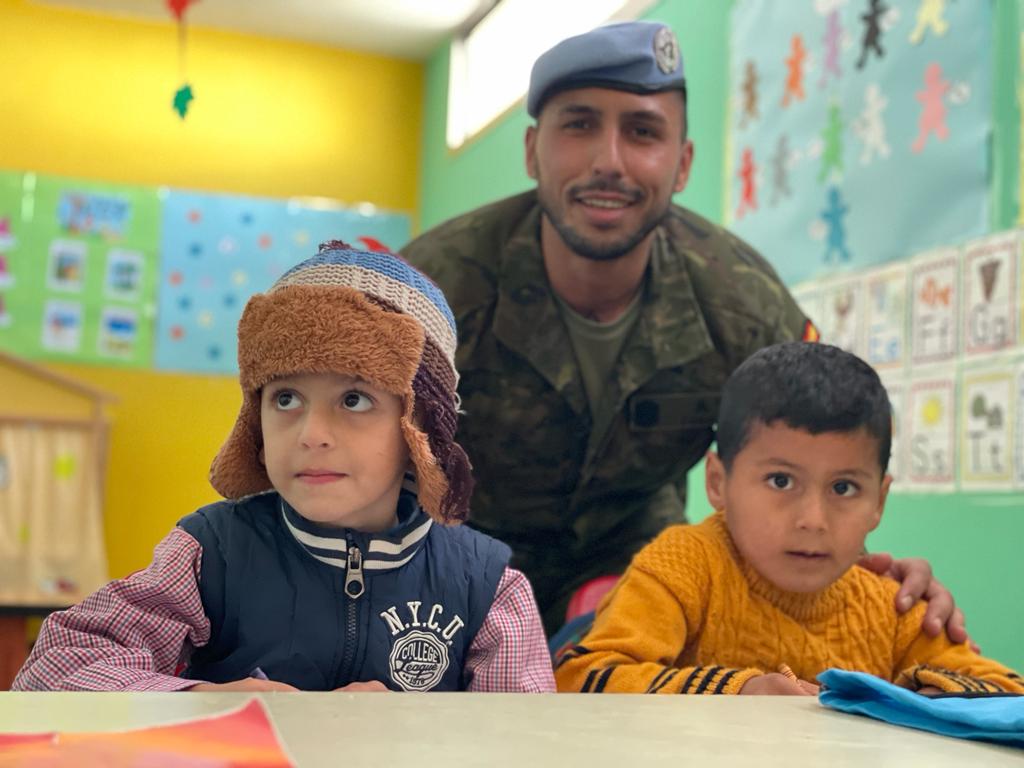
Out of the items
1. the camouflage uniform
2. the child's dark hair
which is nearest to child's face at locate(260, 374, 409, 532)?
the child's dark hair

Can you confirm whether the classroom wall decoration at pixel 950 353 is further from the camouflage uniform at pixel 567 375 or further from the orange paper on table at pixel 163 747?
the orange paper on table at pixel 163 747

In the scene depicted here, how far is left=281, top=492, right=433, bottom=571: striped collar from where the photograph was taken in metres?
1.05

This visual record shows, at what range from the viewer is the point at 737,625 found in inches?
47.9

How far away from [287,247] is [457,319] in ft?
12.8

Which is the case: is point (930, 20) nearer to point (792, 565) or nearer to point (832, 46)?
point (832, 46)

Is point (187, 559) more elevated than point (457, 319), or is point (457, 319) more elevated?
point (457, 319)

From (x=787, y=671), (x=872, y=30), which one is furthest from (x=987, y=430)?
(x=787, y=671)

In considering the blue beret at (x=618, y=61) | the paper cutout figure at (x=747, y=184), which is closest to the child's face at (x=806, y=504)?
the blue beret at (x=618, y=61)

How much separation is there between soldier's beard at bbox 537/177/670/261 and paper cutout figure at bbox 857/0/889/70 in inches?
36.2

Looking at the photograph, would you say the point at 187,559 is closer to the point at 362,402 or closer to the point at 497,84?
the point at 362,402

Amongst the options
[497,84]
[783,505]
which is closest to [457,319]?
[783,505]

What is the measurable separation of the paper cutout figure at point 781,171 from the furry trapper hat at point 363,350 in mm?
1768

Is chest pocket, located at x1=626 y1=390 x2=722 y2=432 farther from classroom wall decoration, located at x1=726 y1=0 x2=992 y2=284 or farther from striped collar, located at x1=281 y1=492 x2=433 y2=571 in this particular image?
striped collar, located at x1=281 y1=492 x2=433 y2=571

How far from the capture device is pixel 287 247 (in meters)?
5.52
